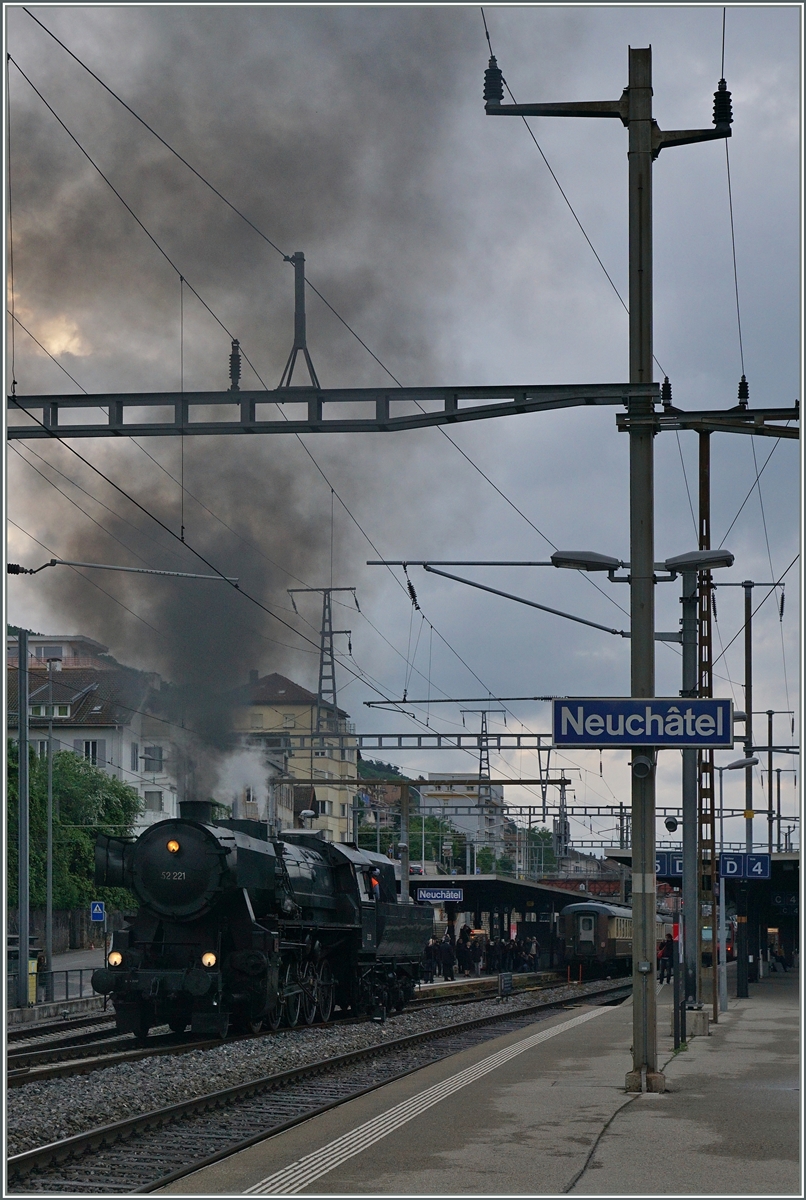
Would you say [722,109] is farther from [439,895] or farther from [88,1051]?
[439,895]

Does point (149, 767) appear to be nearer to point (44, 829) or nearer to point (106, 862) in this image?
point (44, 829)

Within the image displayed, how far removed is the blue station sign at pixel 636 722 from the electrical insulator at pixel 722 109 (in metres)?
5.66

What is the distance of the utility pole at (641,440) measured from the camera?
519 inches

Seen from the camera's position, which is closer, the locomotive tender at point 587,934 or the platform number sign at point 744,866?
the platform number sign at point 744,866

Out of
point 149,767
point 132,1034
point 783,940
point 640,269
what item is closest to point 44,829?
point 149,767

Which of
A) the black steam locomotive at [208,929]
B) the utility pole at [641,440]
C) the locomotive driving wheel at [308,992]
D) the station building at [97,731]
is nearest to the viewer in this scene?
the utility pole at [641,440]

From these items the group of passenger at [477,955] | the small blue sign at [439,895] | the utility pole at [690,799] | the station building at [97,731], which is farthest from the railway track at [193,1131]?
the station building at [97,731]

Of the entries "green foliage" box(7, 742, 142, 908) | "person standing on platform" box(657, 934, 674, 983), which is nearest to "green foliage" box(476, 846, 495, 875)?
"green foliage" box(7, 742, 142, 908)

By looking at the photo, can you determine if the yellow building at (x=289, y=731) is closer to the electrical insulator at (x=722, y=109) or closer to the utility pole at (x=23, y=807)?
the utility pole at (x=23, y=807)

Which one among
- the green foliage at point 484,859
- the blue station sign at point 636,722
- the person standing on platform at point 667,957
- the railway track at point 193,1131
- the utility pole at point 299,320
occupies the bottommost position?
the green foliage at point 484,859

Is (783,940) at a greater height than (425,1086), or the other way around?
(425,1086)

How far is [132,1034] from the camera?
2136 cm

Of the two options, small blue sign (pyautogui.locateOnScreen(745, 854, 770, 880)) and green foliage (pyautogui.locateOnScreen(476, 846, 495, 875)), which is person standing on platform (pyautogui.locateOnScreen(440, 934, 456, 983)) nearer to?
small blue sign (pyautogui.locateOnScreen(745, 854, 770, 880))

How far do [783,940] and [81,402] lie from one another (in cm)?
5791
